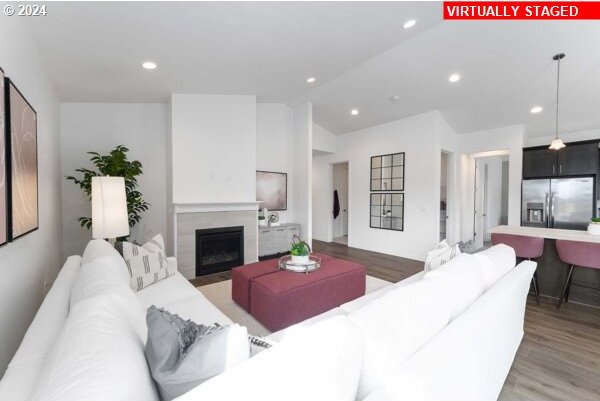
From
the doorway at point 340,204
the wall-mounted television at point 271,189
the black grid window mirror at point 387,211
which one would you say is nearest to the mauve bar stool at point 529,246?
the black grid window mirror at point 387,211

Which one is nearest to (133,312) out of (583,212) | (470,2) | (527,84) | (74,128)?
(470,2)

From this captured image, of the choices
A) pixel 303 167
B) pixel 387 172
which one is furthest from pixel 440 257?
pixel 387 172

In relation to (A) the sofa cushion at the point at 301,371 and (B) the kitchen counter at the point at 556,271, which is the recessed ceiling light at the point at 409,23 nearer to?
(B) the kitchen counter at the point at 556,271

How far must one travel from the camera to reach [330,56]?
3301 millimetres

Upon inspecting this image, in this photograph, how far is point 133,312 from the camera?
110cm

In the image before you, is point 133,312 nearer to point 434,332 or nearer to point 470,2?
point 434,332

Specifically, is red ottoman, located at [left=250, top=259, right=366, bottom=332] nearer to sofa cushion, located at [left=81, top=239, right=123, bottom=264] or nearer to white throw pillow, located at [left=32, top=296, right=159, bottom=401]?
sofa cushion, located at [left=81, top=239, right=123, bottom=264]

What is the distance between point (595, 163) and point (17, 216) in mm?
7273

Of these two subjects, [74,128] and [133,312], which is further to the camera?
[74,128]

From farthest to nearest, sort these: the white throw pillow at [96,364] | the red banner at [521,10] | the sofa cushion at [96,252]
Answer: the red banner at [521,10] < the sofa cushion at [96,252] < the white throw pillow at [96,364]

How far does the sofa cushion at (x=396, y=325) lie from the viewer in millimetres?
939

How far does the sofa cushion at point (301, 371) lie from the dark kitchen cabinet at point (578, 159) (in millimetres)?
5975

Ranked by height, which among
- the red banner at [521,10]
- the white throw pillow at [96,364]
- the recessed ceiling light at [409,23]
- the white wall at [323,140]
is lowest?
the white throw pillow at [96,364]

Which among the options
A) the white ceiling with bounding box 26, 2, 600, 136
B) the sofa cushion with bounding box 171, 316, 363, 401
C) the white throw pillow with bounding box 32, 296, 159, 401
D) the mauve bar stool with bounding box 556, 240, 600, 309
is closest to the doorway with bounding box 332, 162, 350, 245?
the white ceiling with bounding box 26, 2, 600, 136
